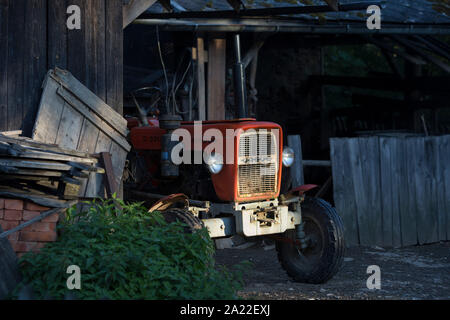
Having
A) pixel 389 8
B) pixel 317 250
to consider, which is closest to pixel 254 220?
pixel 317 250

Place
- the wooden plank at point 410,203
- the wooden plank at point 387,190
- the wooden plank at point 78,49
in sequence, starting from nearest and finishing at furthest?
1. the wooden plank at point 78,49
2. the wooden plank at point 387,190
3. the wooden plank at point 410,203

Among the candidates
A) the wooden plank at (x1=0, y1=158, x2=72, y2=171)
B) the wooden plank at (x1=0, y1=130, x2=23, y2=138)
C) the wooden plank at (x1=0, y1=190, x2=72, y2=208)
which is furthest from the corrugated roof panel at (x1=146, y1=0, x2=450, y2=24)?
the wooden plank at (x1=0, y1=190, x2=72, y2=208)

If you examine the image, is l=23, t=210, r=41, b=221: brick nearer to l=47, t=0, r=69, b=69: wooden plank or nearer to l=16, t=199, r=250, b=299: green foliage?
l=16, t=199, r=250, b=299: green foliage

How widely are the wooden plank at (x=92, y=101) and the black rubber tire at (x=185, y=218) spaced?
132 cm

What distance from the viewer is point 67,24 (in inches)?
242

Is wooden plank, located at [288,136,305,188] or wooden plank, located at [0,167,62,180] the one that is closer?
wooden plank, located at [0,167,62,180]

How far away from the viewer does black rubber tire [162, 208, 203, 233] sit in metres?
5.20

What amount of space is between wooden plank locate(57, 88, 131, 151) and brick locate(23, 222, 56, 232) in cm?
147

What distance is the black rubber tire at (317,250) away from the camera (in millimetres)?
5906

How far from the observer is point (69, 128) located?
20.2ft

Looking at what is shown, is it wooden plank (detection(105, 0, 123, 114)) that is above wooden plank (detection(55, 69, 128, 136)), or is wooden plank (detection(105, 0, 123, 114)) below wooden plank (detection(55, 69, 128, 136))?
above

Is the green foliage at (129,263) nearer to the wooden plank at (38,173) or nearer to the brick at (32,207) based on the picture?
the brick at (32,207)

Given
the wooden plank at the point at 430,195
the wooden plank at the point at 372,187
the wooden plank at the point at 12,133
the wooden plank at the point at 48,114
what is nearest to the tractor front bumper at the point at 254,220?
the wooden plank at the point at 48,114
